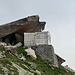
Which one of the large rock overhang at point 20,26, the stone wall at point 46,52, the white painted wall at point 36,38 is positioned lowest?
the stone wall at point 46,52

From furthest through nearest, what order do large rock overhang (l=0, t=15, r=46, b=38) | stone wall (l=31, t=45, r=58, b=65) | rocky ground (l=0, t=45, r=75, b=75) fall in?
large rock overhang (l=0, t=15, r=46, b=38) → stone wall (l=31, t=45, r=58, b=65) → rocky ground (l=0, t=45, r=75, b=75)

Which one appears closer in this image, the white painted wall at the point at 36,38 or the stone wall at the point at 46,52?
the stone wall at the point at 46,52

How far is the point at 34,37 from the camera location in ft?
149

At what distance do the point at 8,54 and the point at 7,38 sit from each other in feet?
36.0

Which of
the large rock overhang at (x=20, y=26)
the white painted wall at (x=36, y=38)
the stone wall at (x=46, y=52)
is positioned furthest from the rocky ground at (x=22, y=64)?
the large rock overhang at (x=20, y=26)

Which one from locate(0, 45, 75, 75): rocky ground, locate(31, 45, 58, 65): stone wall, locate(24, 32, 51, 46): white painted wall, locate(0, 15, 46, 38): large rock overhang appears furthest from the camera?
locate(0, 15, 46, 38): large rock overhang

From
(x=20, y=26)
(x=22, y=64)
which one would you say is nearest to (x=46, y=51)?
(x=20, y=26)

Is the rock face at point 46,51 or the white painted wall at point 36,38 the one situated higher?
the white painted wall at point 36,38

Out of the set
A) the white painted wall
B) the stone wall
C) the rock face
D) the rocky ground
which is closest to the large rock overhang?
the white painted wall

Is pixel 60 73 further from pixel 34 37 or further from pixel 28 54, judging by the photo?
pixel 34 37

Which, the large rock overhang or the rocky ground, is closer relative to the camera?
the rocky ground

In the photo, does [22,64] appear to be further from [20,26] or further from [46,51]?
[20,26]

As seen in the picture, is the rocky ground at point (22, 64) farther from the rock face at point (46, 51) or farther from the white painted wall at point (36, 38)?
the white painted wall at point (36, 38)

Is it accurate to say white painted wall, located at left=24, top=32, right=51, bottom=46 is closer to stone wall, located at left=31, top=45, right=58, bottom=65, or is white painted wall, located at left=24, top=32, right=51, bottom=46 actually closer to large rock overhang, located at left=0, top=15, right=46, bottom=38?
stone wall, located at left=31, top=45, right=58, bottom=65
